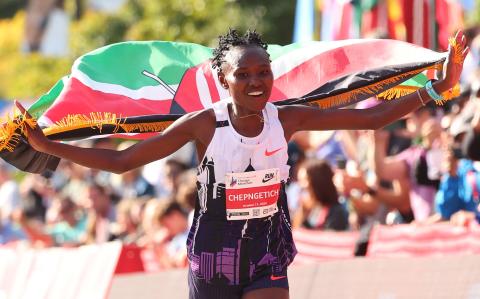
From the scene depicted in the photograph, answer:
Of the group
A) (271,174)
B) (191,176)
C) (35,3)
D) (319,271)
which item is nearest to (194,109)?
(271,174)

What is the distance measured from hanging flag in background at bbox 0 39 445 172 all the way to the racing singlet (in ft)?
2.98

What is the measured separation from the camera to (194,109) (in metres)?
6.88

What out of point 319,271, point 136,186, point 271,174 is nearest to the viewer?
point 271,174

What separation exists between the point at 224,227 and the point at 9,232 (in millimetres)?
8956

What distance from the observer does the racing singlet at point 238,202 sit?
18.6ft

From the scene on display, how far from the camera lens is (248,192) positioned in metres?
5.70

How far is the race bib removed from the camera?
5.68 m

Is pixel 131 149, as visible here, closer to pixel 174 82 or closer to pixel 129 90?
pixel 129 90

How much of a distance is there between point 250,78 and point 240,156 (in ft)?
1.31

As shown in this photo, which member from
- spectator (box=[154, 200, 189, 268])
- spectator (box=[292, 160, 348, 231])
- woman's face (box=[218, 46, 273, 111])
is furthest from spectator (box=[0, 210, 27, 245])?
woman's face (box=[218, 46, 273, 111])

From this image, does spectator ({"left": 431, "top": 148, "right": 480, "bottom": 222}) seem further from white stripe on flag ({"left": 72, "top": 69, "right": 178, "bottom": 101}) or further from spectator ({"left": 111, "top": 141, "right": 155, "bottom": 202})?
spectator ({"left": 111, "top": 141, "right": 155, "bottom": 202})

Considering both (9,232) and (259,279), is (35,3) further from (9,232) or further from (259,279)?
(259,279)

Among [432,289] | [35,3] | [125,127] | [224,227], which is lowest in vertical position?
[432,289]

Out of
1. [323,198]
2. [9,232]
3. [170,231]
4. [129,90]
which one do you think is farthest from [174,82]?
[9,232]
